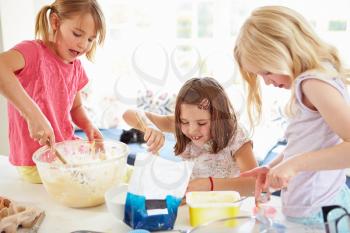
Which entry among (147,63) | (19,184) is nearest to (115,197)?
(19,184)

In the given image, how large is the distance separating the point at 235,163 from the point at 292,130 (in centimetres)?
39

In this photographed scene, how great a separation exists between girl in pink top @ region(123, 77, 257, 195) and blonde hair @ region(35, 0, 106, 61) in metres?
0.32

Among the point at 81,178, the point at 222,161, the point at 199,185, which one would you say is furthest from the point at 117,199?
the point at 222,161

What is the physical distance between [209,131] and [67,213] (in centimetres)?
54

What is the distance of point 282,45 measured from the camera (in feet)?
3.14

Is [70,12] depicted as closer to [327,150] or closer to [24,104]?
[24,104]

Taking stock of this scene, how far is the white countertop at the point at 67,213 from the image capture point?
994 millimetres

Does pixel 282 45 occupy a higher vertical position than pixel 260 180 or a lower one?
higher

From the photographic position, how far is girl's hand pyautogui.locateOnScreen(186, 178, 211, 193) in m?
1.19

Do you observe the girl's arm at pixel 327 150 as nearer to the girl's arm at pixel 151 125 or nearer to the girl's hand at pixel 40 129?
the girl's arm at pixel 151 125

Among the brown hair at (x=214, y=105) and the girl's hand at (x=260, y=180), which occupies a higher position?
the brown hair at (x=214, y=105)

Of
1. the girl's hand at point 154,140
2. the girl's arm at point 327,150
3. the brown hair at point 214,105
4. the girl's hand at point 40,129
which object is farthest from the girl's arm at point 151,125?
the girl's arm at point 327,150

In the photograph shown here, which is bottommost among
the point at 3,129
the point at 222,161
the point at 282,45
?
the point at 3,129

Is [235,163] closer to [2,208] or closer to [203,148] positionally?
[203,148]
